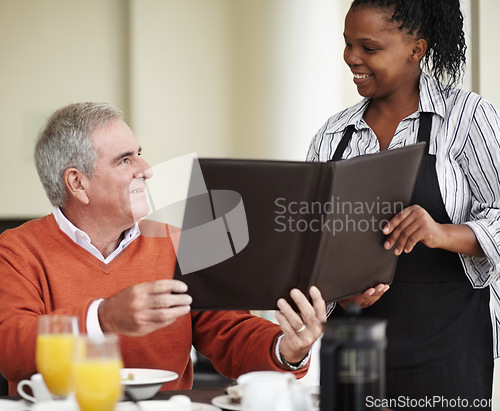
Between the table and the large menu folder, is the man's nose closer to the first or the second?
the large menu folder

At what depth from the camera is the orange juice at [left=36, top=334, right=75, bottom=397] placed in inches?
47.6

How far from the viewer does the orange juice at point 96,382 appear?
1030 millimetres

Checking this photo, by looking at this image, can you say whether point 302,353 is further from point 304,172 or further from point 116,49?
point 116,49

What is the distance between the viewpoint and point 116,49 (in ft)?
13.3

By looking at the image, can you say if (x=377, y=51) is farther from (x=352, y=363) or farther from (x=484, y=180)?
(x=352, y=363)

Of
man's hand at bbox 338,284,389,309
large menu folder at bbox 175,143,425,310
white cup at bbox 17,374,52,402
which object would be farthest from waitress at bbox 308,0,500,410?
white cup at bbox 17,374,52,402

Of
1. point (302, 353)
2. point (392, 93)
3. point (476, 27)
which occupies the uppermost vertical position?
point (476, 27)

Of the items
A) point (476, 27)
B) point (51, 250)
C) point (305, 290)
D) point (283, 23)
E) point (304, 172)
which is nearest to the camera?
point (304, 172)

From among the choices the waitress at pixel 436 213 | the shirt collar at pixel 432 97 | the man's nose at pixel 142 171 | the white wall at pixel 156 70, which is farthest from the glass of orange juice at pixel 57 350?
the white wall at pixel 156 70

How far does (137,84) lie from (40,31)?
604mm

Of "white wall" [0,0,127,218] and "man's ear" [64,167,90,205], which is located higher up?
"white wall" [0,0,127,218]

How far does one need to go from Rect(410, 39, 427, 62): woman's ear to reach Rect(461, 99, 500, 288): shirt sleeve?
0.69 ft

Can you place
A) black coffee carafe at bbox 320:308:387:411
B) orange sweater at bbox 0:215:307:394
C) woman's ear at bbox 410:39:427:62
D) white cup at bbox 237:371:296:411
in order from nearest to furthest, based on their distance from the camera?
black coffee carafe at bbox 320:308:387:411 < white cup at bbox 237:371:296:411 < orange sweater at bbox 0:215:307:394 < woman's ear at bbox 410:39:427:62

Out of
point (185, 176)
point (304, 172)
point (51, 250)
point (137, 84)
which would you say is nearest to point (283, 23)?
point (137, 84)
